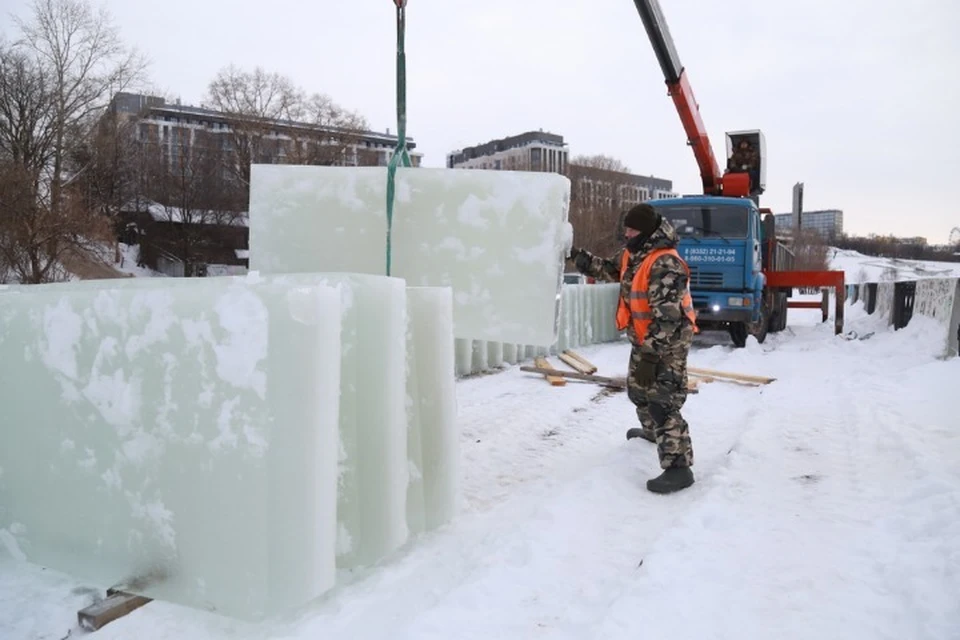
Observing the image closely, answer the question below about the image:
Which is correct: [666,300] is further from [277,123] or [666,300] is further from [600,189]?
[600,189]

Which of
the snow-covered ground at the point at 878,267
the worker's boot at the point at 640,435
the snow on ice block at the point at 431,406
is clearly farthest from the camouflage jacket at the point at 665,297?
the snow-covered ground at the point at 878,267

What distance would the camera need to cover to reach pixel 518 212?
3.68 m

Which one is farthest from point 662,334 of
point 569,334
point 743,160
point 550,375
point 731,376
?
point 743,160

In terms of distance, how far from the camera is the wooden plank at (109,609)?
7.87ft

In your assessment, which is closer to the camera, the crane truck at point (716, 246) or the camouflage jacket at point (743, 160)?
the crane truck at point (716, 246)

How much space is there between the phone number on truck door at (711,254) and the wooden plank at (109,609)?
33.1 feet

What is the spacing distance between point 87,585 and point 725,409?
218 inches

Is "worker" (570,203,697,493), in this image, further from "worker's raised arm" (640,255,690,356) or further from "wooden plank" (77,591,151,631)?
"wooden plank" (77,591,151,631)

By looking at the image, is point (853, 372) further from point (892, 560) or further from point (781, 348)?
point (892, 560)

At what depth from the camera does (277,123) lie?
129 feet

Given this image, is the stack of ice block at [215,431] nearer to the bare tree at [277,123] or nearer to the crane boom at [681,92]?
the crane boom at [681,92]

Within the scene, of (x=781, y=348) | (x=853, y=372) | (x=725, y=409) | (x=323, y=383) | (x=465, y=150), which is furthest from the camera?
(x=465, y=150)

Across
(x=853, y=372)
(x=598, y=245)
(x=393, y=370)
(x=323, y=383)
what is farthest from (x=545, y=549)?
(x=598, y=245)

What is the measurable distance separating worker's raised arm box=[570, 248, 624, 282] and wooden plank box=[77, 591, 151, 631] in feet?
10.6
